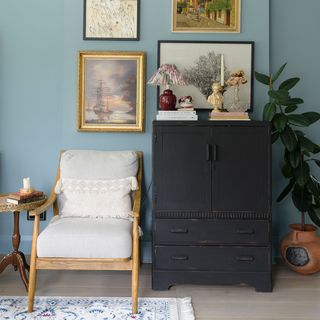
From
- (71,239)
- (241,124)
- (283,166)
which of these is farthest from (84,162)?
(283,166)

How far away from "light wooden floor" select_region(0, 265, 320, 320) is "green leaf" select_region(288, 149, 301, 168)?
0.87 m

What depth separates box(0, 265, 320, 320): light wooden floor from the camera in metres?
2.50

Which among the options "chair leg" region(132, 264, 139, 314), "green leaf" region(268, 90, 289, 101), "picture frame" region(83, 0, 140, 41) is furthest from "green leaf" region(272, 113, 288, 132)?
"chair leg" region(132, 264, 139, 314)

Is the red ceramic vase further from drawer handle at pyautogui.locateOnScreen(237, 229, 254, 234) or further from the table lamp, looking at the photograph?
drawer handle at pyautogui.locateOnScreen(237, 229, 254, 234)

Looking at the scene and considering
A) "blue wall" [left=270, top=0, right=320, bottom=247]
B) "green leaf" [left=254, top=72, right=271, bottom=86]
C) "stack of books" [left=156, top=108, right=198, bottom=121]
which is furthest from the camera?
"blue wall" [left=270, top=0, right=320, bottom=247]

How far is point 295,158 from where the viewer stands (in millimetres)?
3053

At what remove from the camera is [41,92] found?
135 inches

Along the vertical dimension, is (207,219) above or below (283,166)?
below

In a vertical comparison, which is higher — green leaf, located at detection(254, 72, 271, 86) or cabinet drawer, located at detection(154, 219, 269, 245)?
green leaf, located at detection(254, 72, 271, 86)

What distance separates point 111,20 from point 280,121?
160 cm

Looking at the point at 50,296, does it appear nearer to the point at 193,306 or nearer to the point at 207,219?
the point at 193,306

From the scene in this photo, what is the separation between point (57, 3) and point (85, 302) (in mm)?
2429

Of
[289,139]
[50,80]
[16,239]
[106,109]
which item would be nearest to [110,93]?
[106,109]

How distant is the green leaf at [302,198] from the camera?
315cm
